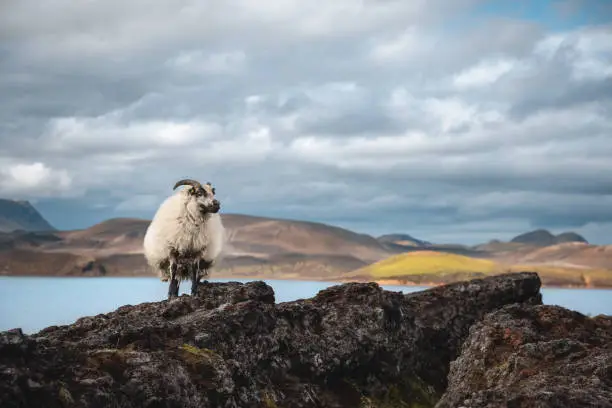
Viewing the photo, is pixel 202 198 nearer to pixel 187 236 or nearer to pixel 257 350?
pixel 187 236

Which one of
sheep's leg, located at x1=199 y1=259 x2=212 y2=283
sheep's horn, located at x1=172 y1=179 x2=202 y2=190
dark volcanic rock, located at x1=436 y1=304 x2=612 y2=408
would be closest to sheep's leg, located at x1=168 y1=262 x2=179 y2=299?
sheep's leg, located at x1=199 y1=259 x2=212 y2=283

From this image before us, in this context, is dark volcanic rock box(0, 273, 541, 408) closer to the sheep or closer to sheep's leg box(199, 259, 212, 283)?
the sheep

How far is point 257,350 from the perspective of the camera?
17078 millimetres

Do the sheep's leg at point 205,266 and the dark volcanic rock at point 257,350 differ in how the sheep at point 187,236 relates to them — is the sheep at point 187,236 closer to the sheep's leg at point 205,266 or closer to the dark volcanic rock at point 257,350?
the sheep's leg at point 205,266

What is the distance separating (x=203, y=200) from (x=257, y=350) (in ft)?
32.8

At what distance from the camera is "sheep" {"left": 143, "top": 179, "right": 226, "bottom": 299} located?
25781 millimetres

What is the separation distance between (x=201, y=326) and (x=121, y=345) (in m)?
2.13

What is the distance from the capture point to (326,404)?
58.5 feet

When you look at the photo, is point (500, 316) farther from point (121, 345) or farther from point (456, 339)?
point (121, 345)

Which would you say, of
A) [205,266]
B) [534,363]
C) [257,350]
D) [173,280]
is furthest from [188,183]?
[534,363]

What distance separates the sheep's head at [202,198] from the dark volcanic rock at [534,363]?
10.7m

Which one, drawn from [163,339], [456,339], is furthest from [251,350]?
[456,339]

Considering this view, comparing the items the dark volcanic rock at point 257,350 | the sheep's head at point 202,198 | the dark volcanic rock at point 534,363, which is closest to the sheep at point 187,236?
the sheep's head at point 202,198

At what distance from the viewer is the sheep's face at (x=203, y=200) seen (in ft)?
84.9
